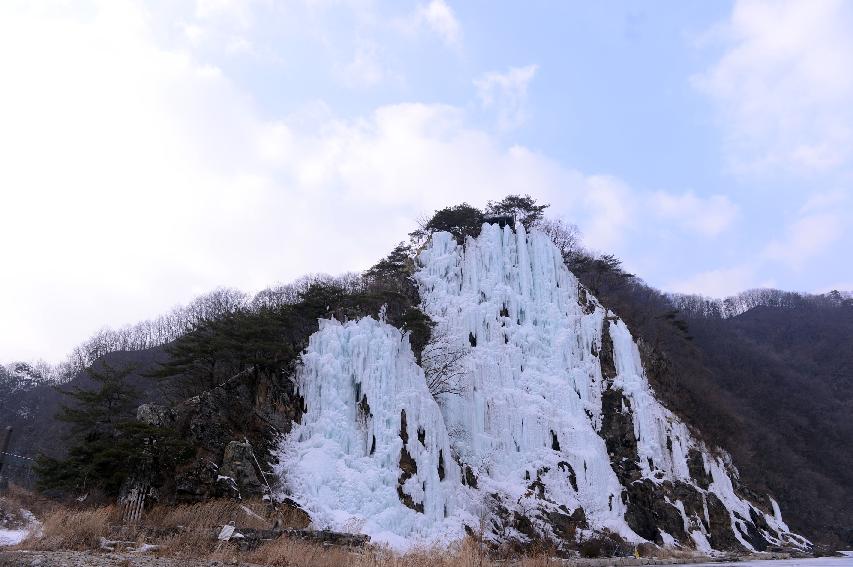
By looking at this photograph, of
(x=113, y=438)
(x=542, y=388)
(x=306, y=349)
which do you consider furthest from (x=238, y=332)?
(x=542, y=388)

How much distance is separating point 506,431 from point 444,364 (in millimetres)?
4598

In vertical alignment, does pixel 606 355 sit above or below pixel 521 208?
below

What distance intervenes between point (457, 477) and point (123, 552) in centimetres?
1489

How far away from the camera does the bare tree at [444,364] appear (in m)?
30.0

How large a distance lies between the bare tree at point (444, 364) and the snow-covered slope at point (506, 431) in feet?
0.92

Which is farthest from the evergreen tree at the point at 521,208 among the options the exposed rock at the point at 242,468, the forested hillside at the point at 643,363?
the exposed rock at the point at 242,468

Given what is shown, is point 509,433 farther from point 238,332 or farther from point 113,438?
point 113,438

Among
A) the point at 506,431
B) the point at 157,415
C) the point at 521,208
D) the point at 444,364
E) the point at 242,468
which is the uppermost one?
the point at 521,208

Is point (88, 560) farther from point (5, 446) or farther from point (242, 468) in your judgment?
point (242, 468)

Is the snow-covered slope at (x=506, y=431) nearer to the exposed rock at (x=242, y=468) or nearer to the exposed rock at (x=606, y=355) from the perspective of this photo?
the exposed rock at (x=606, y=355)

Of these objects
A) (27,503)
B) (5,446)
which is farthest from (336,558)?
(27,503)

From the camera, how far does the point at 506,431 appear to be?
98.6 ft

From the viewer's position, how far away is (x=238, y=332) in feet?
78.0

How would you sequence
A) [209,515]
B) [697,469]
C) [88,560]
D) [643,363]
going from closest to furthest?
[88,560] → [209,515] → [697,469] → [643,363]
